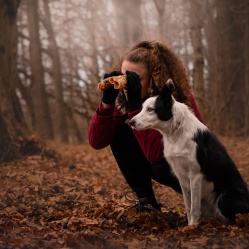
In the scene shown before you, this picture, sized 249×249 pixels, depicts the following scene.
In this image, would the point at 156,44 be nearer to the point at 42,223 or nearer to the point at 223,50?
the point at 42,223

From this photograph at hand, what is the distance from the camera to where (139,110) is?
3.93 m

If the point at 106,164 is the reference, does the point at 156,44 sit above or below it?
above

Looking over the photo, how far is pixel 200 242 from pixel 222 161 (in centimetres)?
80

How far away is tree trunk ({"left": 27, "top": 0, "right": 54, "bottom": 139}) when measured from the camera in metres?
14.7

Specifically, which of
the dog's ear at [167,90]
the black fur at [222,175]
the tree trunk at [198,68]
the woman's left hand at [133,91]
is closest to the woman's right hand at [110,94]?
the woman's left hand at [133,91]

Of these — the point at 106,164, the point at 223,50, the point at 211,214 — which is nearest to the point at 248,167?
the point at 106,164

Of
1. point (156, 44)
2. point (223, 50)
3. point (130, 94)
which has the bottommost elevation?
point (130, 94)

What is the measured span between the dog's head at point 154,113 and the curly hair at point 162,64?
1.42 feet

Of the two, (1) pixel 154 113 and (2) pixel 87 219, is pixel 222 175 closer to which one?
(1) pixel 154 113

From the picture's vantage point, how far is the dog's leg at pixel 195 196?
11.9 ft

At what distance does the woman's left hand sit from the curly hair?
0.33m

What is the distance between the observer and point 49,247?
314 cm

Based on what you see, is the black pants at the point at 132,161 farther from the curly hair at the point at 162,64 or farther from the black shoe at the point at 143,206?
the curly hair at the point at 162,64

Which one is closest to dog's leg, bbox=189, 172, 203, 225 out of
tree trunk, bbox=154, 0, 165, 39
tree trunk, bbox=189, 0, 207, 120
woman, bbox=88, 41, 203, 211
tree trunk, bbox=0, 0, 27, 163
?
woman, bbox=88, 41, 203, 211
